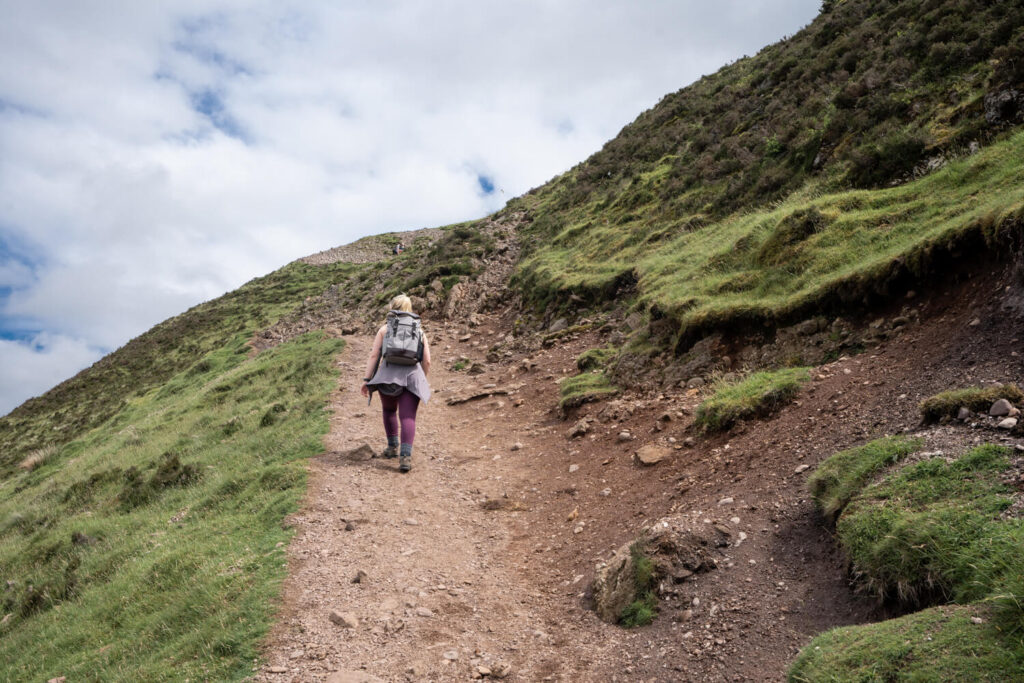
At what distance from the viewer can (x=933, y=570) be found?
388 centimetres

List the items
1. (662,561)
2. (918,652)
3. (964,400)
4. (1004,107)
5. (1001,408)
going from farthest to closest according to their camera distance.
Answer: (1004,107), (662,561), (964,400), (1001,408), (918,652)

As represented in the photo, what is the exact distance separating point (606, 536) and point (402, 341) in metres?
4.52

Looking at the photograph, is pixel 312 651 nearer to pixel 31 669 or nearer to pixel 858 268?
pixel 31 669

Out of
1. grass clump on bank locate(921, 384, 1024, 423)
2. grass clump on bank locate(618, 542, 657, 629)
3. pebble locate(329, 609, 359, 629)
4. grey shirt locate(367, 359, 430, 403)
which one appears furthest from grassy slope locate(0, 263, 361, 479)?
grass clump on bank locate(921, 384, 1024, 423)

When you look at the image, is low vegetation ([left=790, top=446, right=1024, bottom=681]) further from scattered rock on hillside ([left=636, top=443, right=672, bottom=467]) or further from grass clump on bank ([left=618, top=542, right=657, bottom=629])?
scattered rock on hillside ([left=636, top=443, right=672, bottom=467])

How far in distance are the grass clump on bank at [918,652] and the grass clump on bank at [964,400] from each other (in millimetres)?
2446

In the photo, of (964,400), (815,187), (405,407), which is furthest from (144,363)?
(964,400)

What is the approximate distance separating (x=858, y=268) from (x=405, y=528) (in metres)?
7.64

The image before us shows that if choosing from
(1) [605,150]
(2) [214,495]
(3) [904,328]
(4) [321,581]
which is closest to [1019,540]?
(3) [904,328]

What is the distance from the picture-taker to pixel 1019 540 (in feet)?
11.7

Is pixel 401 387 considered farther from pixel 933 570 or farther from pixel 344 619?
pixel 933 570

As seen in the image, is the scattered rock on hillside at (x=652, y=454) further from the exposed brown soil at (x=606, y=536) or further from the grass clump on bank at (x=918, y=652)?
the grass clump on bank at (x=918, y=652)

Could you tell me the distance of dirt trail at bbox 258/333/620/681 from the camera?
16.6ft

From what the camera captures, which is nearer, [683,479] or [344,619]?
[344,619]
